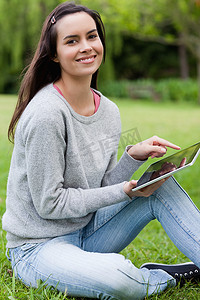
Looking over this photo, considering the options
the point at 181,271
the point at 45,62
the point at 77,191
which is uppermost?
the point at 45,62

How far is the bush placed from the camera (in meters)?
16.4

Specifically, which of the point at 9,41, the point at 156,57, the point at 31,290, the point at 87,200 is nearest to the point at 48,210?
the point at 87,200

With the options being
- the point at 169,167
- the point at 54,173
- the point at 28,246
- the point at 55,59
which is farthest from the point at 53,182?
the point at 55,59

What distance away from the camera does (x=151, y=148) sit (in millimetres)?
1934

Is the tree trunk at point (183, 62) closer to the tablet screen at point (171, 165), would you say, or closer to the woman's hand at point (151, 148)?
the woman's hand at point (151, 148)

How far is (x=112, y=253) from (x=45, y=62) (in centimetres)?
84

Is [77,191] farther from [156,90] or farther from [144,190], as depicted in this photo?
[156,90]

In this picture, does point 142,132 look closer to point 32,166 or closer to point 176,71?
point 32,166

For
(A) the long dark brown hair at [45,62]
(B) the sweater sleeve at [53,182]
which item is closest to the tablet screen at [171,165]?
(B) the sweater sleeve at [53,182]

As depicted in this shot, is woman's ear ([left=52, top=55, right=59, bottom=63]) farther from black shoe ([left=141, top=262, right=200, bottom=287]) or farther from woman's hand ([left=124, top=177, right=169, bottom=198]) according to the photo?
black shoe ([left=141, top=262, right=200, bottom=287])

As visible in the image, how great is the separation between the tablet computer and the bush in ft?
48.1

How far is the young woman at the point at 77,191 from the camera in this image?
172 centimetres

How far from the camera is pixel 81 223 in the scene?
192 cm

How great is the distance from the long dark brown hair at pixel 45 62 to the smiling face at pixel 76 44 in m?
0.03
